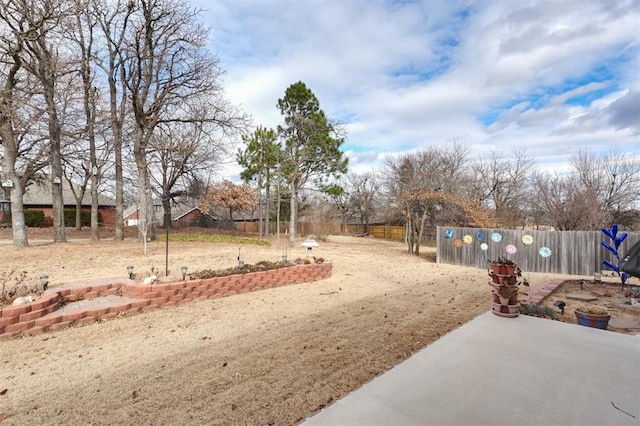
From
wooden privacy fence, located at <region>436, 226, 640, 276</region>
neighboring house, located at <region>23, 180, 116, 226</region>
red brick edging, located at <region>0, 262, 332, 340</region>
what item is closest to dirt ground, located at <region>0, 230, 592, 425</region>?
red brick edging, located at <region>0, 262, 332, 340</region>

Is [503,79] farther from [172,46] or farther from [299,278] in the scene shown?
[172,46]

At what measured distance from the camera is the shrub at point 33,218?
24.1m

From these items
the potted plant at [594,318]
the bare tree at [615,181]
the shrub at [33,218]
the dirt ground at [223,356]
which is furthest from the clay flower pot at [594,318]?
the shrub at [33,218]

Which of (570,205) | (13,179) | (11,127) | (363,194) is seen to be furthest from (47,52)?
(363,194)

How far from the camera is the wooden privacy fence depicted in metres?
10.1

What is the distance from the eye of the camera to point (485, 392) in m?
2.46

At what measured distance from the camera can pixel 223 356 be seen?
131 inches

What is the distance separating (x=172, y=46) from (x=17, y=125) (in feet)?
21.4

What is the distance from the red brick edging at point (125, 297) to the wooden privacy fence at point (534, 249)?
723 centimetres

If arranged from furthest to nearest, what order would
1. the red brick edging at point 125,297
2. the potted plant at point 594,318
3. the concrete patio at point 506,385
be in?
the potted plant at point 594,318
the red brick edging at point 125,297
the concrete patio at point 506,385

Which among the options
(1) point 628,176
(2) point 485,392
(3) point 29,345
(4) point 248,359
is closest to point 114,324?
(3) point 29,345

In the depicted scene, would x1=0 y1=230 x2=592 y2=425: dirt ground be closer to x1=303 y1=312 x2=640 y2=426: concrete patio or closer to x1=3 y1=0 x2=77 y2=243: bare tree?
x1=303 y1=312 x2=640 y2=426: concrete patio

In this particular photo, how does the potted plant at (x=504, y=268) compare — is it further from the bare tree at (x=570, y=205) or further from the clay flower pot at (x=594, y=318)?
the bare tree at (x=570, y=205)

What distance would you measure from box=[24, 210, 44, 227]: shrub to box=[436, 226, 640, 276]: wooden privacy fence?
95.8 ft
